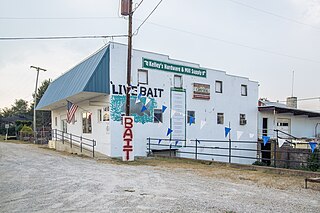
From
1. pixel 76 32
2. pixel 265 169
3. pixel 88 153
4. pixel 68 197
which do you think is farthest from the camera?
pixel 88 153

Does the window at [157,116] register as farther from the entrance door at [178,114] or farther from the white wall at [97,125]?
the white wall at [97,125]

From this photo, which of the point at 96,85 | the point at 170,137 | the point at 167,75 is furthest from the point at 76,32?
the point at 170,137

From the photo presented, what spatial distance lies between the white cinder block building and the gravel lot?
6697 mm

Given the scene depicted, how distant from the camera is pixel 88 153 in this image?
61.3 ft

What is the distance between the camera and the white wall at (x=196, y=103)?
59.6 ft

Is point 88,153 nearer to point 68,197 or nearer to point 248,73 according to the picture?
point 68,197

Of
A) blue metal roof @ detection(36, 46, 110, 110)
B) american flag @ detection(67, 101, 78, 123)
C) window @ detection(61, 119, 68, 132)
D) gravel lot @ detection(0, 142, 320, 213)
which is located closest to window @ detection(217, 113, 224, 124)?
blue metal roof @ detection(36, 46, 110, 110)

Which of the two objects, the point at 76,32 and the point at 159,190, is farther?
the point at 76,32

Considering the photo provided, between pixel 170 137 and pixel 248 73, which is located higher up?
pixel 248 73

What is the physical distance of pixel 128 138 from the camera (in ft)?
50.9

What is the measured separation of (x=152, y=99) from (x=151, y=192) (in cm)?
1223

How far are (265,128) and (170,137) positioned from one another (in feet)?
38.8

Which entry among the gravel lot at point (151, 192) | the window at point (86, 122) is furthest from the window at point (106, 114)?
the gravel lot at point (151, 192)

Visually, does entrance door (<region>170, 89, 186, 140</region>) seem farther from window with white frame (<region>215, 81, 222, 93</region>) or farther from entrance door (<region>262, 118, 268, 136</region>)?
entrance door (<region>262, 118, 268, 136</region>)
